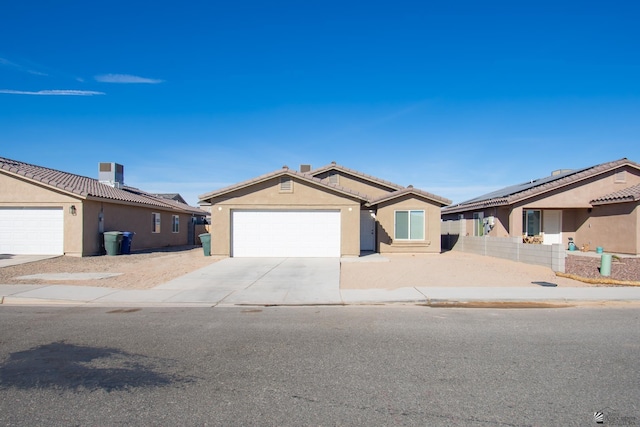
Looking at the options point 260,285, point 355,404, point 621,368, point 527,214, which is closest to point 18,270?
point 260,285

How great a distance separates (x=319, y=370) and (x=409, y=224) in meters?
18.1

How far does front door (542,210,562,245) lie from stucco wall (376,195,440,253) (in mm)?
6488

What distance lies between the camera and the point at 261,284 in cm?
1261

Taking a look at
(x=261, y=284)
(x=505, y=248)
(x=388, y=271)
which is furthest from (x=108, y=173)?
(x=505, y=248)

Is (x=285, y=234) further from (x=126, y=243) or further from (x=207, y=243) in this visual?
(x=126, y=243)

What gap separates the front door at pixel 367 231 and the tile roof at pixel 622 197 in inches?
439

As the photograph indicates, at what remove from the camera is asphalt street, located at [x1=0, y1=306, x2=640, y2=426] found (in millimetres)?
4156

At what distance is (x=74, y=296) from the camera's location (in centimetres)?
1055

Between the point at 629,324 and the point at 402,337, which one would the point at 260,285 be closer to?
the point at 402,337

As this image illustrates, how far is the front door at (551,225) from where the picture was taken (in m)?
24.5

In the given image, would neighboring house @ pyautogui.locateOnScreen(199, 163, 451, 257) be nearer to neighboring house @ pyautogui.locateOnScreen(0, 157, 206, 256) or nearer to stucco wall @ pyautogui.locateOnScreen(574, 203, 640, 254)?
neighboring house @ pyautogui.locateOnScreen(0, 157, 206, 256)

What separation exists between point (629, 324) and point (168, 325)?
7995 millimetres

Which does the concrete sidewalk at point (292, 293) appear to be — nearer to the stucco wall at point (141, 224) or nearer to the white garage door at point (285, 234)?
→ the white garage door at point (285, 234)

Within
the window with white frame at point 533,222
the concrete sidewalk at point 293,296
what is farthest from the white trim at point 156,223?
the window with white frame at point 533,222
